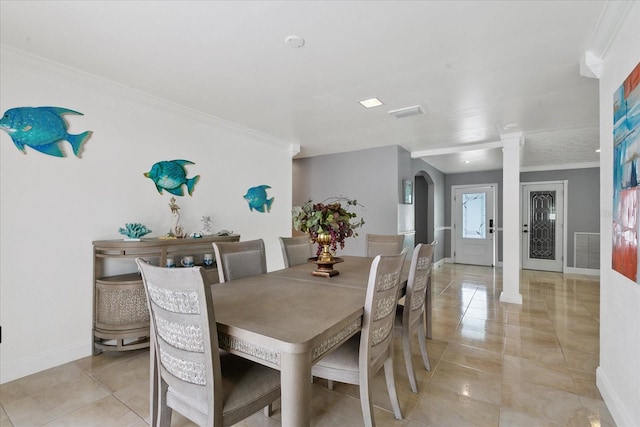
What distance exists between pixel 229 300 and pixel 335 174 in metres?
4.11

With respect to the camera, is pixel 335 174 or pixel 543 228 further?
pixel 543 228

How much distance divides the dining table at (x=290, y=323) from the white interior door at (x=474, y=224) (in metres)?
6.22

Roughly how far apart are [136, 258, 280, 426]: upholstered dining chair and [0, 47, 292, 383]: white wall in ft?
5.38

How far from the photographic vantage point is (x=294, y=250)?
114 inches

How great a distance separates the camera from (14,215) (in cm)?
217

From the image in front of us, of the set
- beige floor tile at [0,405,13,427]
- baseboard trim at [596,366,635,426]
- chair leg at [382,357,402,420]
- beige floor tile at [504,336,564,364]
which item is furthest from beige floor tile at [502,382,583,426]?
beige floor tile at [0,405,13,427]

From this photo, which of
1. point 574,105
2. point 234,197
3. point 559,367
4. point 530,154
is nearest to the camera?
point 559,367

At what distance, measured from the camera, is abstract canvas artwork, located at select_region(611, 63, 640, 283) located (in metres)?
1.47

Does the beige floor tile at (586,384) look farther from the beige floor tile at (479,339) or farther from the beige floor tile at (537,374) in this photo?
the beige floor tile at (479,339)

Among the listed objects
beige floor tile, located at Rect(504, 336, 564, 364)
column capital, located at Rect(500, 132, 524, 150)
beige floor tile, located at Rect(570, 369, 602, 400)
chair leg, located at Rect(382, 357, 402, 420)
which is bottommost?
beige floor tile, located at Rect(504, 336, 564, 364)

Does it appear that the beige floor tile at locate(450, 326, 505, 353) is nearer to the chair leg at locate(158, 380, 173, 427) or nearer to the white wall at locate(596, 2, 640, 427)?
the white wall at locate(596, 2, 640, 427)

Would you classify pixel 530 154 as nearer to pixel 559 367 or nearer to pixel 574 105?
pixel 574 105

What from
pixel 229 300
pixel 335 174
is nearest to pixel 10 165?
pixel 229 300

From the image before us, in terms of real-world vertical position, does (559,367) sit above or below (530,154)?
below
